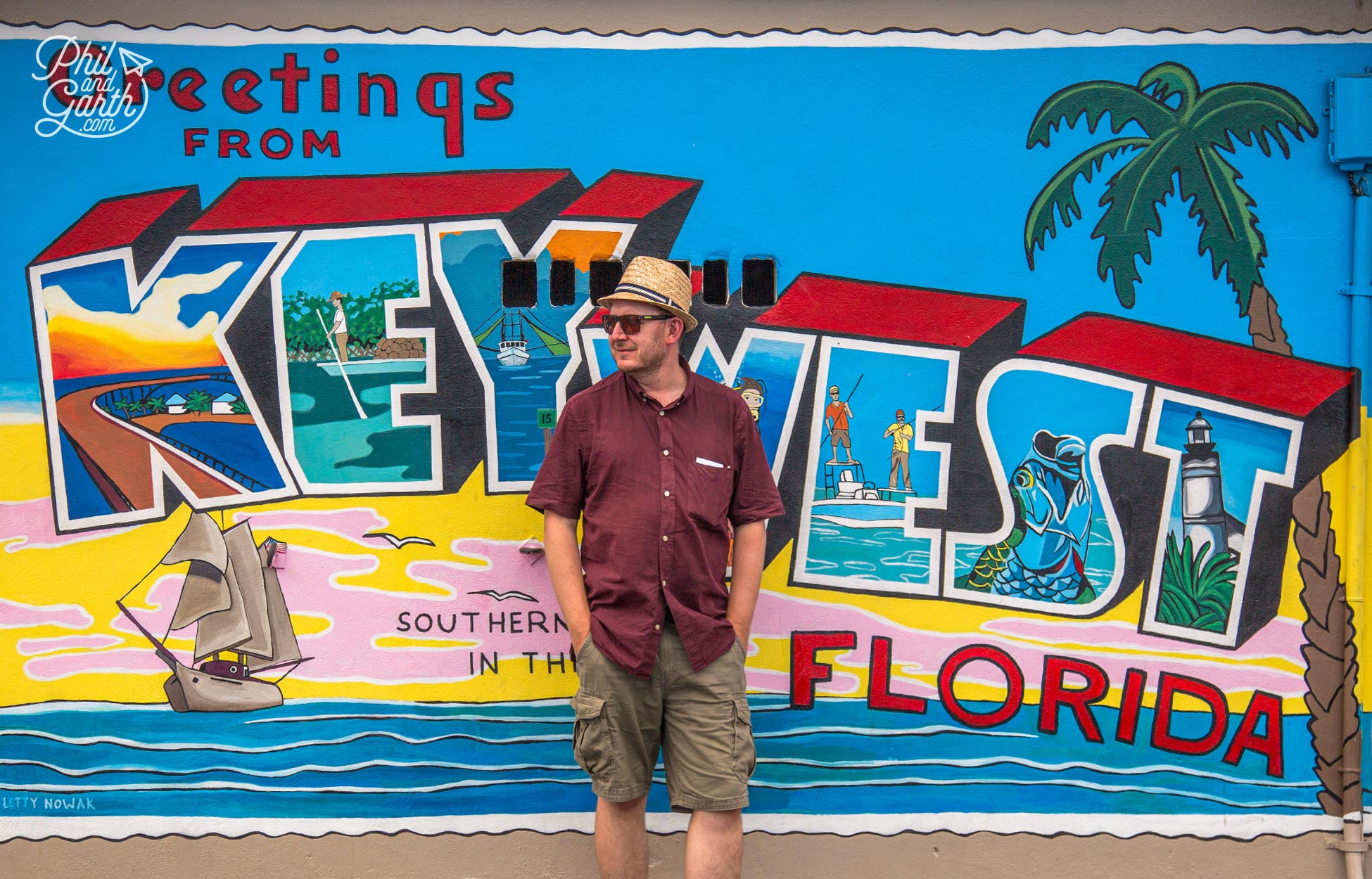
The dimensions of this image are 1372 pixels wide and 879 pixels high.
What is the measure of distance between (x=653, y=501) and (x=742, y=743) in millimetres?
851

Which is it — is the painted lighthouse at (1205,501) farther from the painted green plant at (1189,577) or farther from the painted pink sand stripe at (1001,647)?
the painted pink sand stripe at (1001,647)

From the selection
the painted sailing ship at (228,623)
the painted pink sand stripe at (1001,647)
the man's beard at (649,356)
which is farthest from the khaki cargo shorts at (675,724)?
the painted sailing ship at (228,623)

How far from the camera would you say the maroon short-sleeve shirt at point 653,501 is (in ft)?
10.3

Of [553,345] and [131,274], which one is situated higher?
[131,274]

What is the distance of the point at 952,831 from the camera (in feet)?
12.6

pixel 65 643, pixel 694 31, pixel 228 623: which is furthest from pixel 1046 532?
pixel 65 643

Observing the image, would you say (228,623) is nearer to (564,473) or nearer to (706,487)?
(564,473)

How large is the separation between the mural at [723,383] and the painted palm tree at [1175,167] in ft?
0.05

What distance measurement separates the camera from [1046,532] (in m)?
3.82

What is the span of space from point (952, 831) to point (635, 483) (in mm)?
Result: 1967

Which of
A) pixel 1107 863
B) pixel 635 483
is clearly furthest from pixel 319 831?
pixel 1107 863

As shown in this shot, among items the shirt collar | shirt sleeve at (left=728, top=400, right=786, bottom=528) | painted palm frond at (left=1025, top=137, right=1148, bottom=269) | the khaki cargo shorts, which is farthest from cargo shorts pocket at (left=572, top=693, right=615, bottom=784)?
painted palm frond at (left=1025, top=137, right=1148, bottom=269)

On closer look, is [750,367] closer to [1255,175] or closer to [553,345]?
[553,345]

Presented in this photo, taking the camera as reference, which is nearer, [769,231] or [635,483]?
[635,483]
